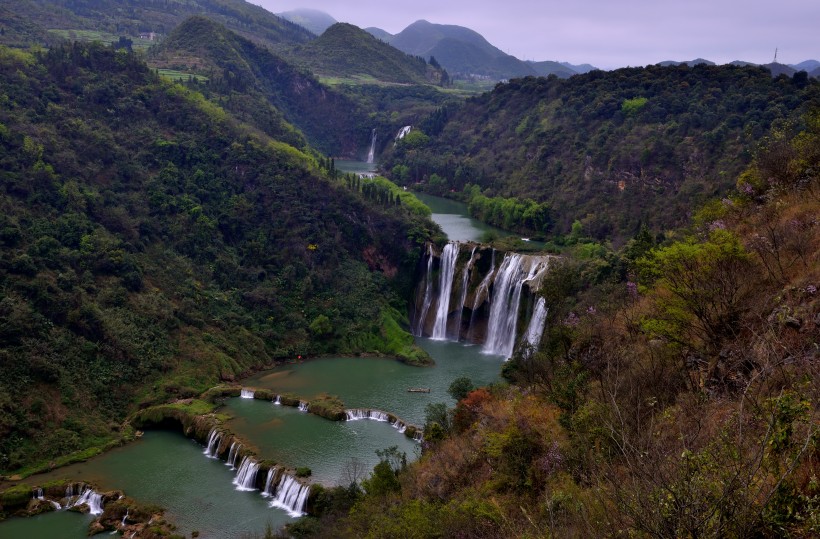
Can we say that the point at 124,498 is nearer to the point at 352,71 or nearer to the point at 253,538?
the point at 253,538

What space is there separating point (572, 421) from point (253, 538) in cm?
1269

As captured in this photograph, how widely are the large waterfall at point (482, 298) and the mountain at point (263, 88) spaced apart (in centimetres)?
2621

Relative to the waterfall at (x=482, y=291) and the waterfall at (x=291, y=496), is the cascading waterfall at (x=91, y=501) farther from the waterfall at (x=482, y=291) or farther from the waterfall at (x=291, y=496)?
the waterfall at (x=482, y=291)

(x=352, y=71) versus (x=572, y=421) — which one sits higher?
(x=352, y=71)

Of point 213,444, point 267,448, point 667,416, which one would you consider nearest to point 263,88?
point 213,444

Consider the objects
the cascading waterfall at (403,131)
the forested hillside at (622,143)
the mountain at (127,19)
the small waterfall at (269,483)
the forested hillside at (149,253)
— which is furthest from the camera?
the cascading waterfall at (403,131)

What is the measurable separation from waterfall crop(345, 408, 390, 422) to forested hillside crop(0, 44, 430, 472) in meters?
8.87

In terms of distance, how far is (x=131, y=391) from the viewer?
1314 inches

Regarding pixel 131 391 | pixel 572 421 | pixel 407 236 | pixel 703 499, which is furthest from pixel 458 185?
pixel 703 499

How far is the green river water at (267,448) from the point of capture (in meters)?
23.8

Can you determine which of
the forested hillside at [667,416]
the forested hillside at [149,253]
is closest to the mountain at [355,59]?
the forested hillside at [149,253]

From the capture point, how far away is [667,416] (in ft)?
35.3

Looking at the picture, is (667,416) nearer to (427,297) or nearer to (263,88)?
(427,297)

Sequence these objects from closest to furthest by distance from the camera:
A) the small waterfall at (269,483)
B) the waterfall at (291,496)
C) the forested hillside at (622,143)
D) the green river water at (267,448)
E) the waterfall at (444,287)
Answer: the green river water at (267,448), the waterfall at (291,496), the small waterfall at (269,483), the waterfall at (444,287), the forested hillside at (622,143)
